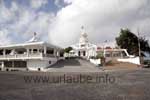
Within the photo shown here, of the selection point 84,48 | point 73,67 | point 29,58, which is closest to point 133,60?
point 73,67

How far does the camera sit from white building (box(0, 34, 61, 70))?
143 feet

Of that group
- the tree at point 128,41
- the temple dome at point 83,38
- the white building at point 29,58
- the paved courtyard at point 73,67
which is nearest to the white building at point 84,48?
the temple dome at point 83,38

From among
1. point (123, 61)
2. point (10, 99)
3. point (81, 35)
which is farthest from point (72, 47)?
point (10, 99)

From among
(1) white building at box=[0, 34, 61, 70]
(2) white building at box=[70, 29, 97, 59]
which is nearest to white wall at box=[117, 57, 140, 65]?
(2) white building at box=[70, 29, 97, 59]

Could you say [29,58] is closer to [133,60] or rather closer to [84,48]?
[133,60]

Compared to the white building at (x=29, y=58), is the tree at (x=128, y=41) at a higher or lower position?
higher

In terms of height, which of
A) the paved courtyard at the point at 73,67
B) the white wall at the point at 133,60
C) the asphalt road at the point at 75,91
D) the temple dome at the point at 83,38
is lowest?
the asphalt road at the point at 75,91

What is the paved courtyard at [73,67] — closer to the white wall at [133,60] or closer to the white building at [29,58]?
the white building at [29,58]

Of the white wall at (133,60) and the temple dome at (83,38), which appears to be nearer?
the white wall at (133,60)

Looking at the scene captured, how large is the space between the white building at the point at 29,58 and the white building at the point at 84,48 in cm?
1794

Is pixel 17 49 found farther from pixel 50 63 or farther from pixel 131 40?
pixel 131 40

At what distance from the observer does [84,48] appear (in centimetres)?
6875

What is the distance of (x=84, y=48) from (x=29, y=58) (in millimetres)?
27236

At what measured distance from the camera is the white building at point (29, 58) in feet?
143
